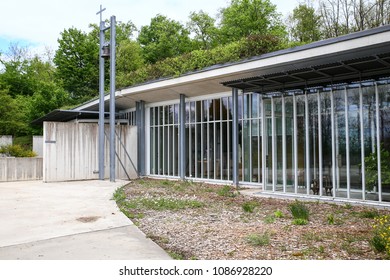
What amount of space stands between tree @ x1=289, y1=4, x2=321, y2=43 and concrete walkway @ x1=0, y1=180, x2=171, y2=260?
21606 millimetres

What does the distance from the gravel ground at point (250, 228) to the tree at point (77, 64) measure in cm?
2995

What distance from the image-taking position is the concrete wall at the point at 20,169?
16.4 meters

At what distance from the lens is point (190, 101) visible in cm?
1661

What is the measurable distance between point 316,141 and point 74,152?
1102 centimetres

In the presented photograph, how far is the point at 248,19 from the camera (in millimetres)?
36344

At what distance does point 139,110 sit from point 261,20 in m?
22.5

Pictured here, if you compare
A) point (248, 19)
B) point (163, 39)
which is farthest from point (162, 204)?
point (163, 39)

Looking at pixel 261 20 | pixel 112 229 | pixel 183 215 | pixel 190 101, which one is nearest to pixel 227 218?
pixel 183 215

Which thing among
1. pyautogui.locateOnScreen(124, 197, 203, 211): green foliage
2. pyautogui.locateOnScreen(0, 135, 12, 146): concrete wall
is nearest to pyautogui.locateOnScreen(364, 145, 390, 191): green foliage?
pyautogui.locateOnScreen(124, 197, 203, 211): green foliage

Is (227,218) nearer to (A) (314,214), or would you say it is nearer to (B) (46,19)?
(A) (314,214)

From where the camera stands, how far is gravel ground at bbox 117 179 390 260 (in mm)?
5145

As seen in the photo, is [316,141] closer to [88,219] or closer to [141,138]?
[88,219]

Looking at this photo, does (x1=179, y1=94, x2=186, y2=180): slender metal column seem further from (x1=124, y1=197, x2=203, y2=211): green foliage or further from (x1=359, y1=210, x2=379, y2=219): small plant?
(x1=359, y1=210, x2=379, y2=219): small plant

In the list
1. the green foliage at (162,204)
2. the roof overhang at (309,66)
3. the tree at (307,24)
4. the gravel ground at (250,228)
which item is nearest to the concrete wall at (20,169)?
the roof overhang at (309,66)
